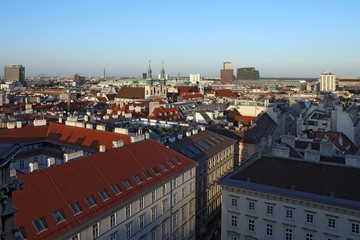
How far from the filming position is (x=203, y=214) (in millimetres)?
55250

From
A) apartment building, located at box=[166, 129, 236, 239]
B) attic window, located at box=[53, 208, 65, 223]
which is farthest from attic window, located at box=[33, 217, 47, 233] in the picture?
apartment building, located at box=[166, 129, 236, 239]

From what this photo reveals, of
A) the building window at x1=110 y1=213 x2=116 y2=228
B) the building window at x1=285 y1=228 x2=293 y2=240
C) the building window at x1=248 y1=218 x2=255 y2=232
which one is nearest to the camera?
the building window at x1=110 y1=213 x2=116 y2=228

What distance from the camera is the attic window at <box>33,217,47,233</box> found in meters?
26.9

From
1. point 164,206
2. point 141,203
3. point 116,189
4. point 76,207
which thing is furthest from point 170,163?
point 76,207

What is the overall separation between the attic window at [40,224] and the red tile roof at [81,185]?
0.22 metres

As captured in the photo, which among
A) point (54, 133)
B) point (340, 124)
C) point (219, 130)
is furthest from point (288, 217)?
point (340, 124)

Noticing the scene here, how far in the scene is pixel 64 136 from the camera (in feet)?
175

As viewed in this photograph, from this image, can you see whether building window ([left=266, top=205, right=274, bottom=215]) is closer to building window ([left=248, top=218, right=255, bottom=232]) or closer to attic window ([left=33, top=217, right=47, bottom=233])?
building window ([left=248, top=218, right=255, bottom=232])

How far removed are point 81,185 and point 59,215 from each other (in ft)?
13.8

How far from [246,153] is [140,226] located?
125 feet

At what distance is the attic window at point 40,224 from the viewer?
26.9 metres

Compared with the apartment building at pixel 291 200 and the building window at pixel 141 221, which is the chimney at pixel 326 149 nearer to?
the apartment building at pixel 291 200

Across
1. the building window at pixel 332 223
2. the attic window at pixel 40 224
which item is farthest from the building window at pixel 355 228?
the attic window at pixel 40 224

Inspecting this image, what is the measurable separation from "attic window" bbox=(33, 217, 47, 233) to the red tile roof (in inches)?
8.6
